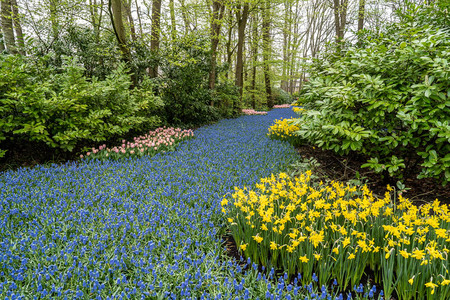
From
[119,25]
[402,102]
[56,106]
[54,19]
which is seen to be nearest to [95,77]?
[56,106]

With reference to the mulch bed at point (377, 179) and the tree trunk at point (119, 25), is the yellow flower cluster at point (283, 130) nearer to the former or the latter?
the mulch bed at point (377, 179)

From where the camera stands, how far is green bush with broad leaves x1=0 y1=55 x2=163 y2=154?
13.7ft

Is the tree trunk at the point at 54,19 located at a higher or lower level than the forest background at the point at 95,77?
higher

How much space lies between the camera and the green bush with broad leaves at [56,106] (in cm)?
417

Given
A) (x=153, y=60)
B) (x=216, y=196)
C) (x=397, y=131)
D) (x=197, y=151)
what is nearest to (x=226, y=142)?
(x=197, y=151)

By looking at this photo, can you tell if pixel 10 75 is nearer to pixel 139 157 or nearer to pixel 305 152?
pixel 139 157

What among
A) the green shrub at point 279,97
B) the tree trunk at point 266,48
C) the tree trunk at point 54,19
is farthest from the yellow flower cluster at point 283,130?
the green shrub at point 279,97

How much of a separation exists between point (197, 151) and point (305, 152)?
249cm

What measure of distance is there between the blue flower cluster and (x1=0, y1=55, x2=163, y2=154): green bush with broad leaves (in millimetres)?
730

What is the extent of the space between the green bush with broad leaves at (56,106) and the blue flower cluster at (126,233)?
0.73 meters

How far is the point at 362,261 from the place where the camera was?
70.8 inches

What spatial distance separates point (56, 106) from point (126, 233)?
3.23 metres

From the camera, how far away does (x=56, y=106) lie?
14.0 ft

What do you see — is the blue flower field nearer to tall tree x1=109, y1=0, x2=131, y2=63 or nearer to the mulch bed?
the mulch bed
